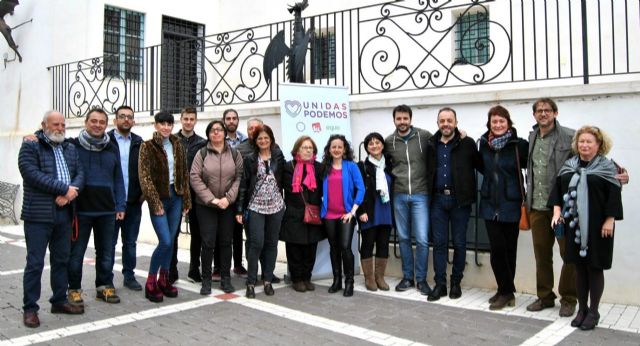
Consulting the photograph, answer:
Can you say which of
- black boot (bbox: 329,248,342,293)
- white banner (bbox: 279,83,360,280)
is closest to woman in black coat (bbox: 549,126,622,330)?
black boot (bbox: 329,248,342,293)

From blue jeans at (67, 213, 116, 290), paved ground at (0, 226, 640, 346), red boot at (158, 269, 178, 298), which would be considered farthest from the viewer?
red boot at (158, 269, 178, 298)

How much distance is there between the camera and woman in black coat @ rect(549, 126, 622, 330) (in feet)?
14.6

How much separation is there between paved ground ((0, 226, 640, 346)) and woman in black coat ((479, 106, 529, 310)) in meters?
0.36

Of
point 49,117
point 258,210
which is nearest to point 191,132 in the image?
point 258,210

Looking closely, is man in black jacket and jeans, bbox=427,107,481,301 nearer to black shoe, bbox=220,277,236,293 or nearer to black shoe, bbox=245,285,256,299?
black shoe, bbox=245,285,256,299

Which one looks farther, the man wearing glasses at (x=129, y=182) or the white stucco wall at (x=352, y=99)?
the man wearing glasses at (x=129, y=182)

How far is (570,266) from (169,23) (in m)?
11.7

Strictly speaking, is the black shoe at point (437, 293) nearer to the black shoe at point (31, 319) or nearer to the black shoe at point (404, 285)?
the black shoe at point (404, 285)

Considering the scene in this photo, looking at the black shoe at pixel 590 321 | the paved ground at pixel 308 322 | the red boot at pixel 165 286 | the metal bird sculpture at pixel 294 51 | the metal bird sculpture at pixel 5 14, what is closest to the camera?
the paved ground at pixel 308 322

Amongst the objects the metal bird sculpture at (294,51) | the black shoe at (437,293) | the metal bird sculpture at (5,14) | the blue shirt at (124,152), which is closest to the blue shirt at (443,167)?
the black shoe at (437,293)

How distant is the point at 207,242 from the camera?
18.8ft

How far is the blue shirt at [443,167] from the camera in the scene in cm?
557

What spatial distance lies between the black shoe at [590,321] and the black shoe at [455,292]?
1.31 m

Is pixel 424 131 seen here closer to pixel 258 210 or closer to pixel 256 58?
pixel 258 210
